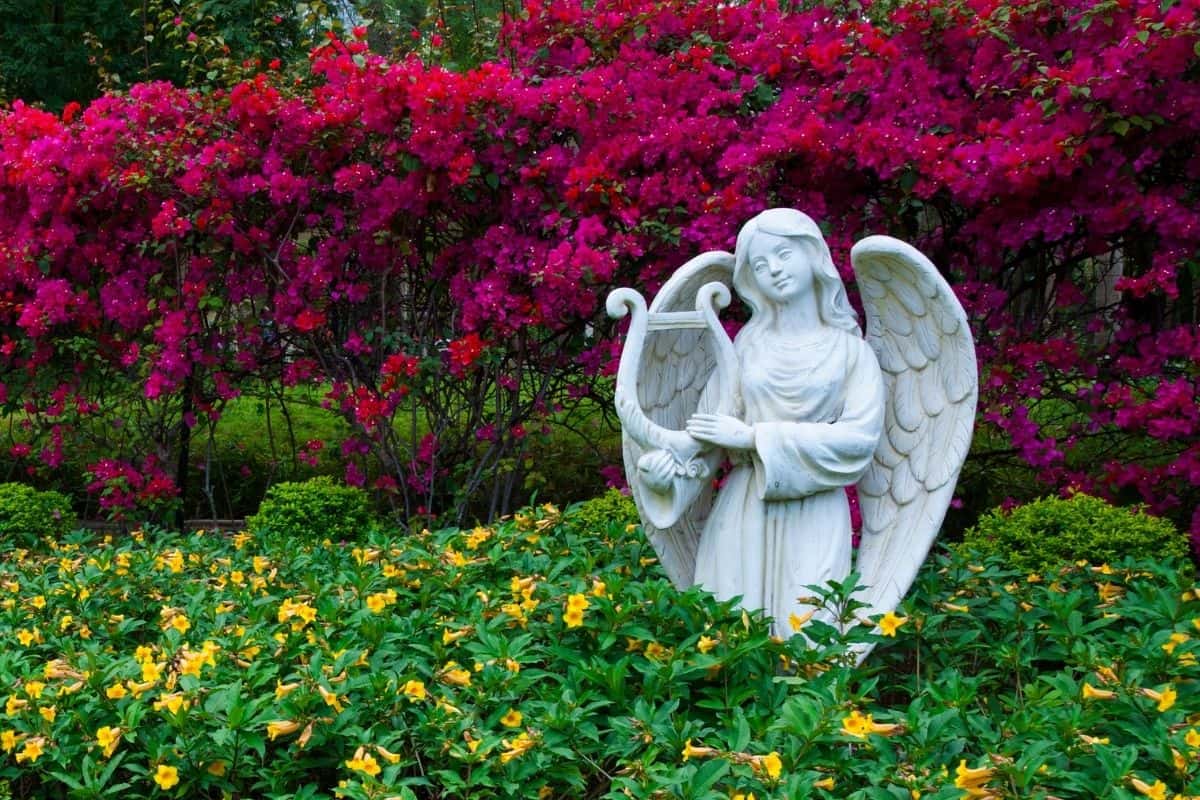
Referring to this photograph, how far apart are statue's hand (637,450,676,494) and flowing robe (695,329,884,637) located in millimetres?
227

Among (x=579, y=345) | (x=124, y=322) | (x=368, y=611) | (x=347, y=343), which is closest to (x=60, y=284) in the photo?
(x=124, y=322)

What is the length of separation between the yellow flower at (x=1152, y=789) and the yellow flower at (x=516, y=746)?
3.79ft

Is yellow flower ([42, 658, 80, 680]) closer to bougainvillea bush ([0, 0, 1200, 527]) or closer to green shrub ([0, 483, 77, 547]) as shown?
bougainvillea bush ([0, 0, 1200, 527])

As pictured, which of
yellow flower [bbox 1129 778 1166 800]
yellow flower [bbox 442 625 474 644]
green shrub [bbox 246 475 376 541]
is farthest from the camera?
green shrub [bbox 246 475 376 541]

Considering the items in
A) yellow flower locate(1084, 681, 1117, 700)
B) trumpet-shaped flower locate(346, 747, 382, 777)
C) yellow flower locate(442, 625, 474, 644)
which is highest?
yellow flower locate(1084, 681, 1117, 700)

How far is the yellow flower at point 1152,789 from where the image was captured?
2125mm

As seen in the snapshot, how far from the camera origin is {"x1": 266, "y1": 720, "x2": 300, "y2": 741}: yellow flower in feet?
8.45

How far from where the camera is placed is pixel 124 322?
5945 mm

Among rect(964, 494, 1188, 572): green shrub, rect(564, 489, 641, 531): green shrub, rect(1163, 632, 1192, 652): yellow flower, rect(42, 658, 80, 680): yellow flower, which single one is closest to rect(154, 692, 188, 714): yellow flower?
rect(42, 658, 80, 680): yellow flower

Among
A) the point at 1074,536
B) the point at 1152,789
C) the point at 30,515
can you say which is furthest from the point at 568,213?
the point at 1152,789

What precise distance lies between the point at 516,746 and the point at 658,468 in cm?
107

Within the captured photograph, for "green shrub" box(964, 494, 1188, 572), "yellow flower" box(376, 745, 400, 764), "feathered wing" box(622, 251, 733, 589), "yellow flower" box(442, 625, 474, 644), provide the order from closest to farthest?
"yellow flower" box(376, 745, 400, 764) → "yellow flower" box(442, 625, 474, 644) → "feathered wing" box(622, 251, 733, 589) → "green shrub" box(964, 494, 1188, 572)

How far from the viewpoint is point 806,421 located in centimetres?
340

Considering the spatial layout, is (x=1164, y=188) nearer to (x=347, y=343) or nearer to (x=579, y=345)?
(x=579, y=345)
